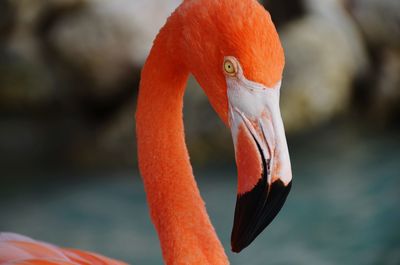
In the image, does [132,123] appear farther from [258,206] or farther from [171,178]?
[258,206]

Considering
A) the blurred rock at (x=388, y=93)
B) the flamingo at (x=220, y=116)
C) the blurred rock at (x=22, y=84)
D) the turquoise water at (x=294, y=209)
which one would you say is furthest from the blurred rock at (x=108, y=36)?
the flamingo at (x=220, y=116)

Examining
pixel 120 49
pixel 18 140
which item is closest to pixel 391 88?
pixel 120 49

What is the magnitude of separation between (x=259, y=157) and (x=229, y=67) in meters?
0.24

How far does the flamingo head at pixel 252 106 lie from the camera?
1.87 meters

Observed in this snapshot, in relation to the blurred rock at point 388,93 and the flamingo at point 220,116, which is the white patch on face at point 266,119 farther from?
the blurred rock at point 388,93

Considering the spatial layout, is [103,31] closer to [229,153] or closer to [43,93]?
[43,93]

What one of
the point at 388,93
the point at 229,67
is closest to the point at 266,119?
the point at 229,67

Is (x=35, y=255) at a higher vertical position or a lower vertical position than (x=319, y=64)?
lower

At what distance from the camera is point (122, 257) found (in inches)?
183

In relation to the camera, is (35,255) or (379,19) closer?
(35,255)

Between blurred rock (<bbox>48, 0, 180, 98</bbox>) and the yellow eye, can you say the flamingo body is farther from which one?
blurred rock (<bbox>48, 0, 180, 98</bbox>)

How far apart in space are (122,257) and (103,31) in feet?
5.82

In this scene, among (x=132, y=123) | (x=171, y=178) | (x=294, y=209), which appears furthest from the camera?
(x=132, y=123)

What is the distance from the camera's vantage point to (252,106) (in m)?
1.89
